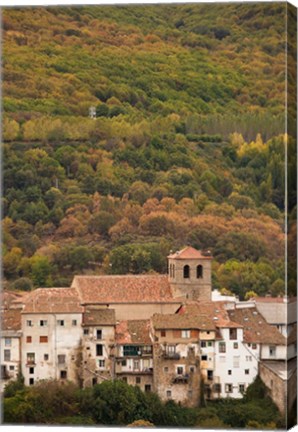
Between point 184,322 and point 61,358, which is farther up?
point 184,322

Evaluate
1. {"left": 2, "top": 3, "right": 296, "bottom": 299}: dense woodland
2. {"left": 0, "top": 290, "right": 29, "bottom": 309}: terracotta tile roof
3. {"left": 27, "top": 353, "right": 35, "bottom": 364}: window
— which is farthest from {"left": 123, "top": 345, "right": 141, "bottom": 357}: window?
{"left": 0, "top": 290, "right": 29, "bottom": 309}: terracotta tile roof

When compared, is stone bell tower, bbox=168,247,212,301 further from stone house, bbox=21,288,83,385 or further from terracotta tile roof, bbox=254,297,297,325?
stone house, bbox=21,288,83,385

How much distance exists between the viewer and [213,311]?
4150 cm

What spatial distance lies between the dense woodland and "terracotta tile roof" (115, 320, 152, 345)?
3.03ft

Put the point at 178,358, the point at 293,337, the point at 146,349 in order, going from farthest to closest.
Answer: the point at 146,349 → the point at 178,358 → the point at 293,337

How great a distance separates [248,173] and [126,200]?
2.21 metres

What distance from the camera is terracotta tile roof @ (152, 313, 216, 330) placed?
136 feet

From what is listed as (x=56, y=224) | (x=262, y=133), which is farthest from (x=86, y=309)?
(x=262, y=133)

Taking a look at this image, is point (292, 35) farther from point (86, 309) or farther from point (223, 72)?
point (86, 309)

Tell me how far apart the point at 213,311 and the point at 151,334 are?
1.14m

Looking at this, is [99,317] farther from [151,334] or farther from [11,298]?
[11,298]

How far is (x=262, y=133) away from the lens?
4125cm

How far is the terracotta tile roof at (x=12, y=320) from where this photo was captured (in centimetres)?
4184

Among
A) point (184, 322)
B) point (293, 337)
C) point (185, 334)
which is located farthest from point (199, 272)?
point (293, 337)
